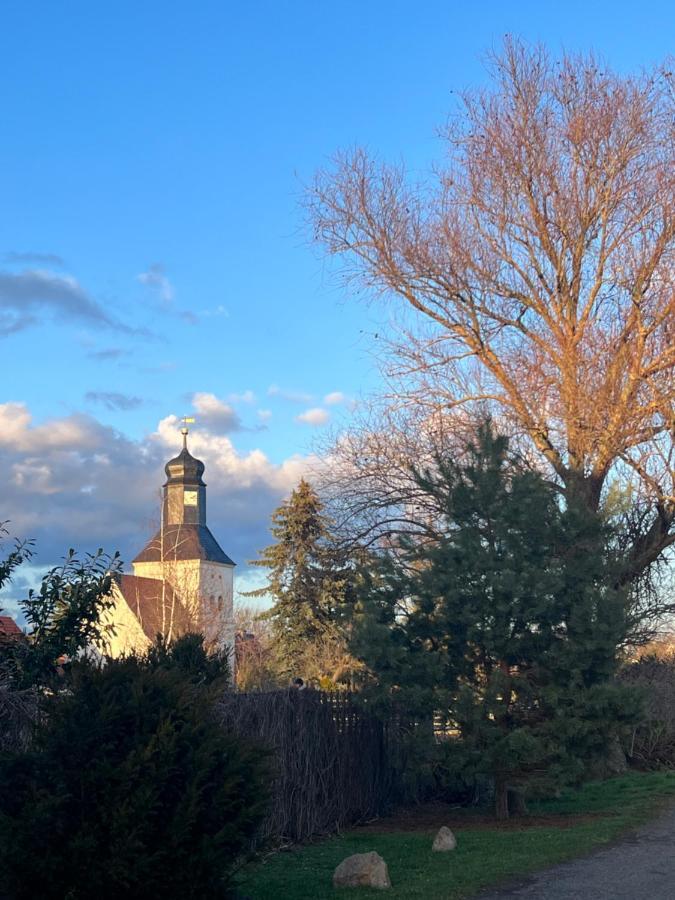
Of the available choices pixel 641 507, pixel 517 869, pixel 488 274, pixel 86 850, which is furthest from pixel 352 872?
pixel 488 274

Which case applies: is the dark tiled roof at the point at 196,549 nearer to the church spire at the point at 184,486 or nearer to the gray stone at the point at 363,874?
the church spire at the point at 184,486

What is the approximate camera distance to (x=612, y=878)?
32.0ft

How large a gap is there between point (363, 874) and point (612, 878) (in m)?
2.27

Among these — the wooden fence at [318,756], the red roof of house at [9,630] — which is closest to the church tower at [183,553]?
the wooden fence at [318,756]

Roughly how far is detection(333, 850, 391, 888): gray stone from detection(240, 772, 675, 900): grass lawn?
0.13 meters

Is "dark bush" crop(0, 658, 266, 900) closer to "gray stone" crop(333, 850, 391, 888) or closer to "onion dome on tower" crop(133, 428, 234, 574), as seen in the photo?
"gray stone" crop(333, 850, 391, 888)

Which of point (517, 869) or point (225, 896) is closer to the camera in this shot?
point (225, 896)

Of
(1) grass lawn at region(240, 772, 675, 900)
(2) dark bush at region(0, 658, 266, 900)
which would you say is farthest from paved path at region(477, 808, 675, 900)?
(2) dark bush at region(0, 658, 266, 900)

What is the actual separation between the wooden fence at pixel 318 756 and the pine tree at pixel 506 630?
41.8 inches

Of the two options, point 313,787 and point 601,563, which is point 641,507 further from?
point 313,787

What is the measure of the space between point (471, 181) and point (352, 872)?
14335mm

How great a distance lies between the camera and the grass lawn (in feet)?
31.4

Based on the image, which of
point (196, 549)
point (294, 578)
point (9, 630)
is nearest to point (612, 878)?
point (9, 630)

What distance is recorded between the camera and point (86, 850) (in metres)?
7.30
